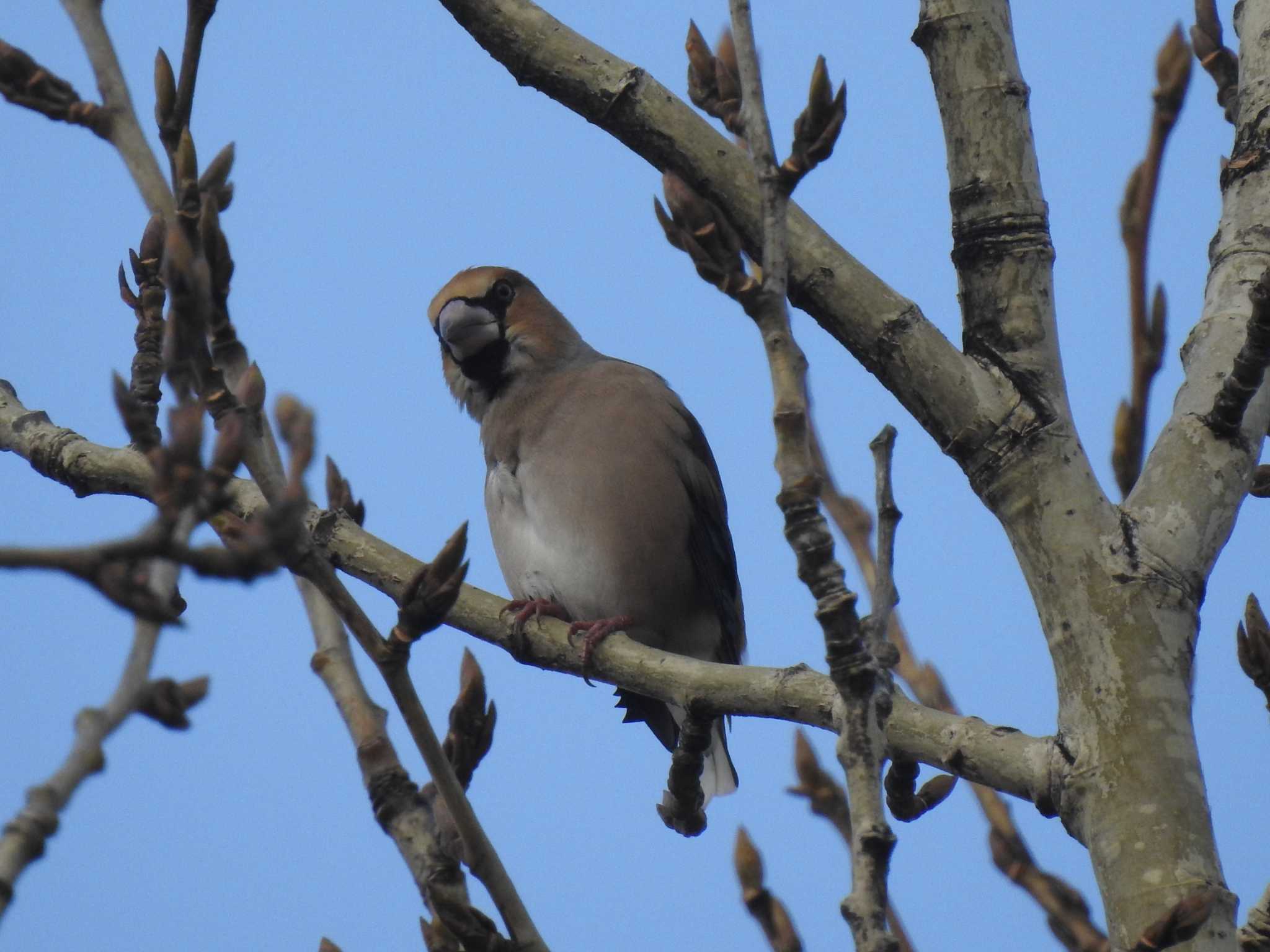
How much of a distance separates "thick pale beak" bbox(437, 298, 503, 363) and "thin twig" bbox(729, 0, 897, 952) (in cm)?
368

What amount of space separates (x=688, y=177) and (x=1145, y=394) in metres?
0.98

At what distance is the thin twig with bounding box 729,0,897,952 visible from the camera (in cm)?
190

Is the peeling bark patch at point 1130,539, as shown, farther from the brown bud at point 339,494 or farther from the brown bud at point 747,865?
the brown bud at point 339,494

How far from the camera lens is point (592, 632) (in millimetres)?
3896

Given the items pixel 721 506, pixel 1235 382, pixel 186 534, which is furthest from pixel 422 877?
pixel 721 506

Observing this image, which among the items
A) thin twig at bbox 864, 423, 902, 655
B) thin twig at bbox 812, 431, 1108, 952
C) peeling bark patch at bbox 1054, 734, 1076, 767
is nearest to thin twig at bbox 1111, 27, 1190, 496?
thin twig at bbox 812, 431, 1108, 952

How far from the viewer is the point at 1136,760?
7.64 ft

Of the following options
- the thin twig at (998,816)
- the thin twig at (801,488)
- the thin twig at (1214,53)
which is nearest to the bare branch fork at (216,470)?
the thin twig at (801,488)

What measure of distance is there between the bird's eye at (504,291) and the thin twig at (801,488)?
387 cm

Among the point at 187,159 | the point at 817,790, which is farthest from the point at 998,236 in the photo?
the point at 187,159

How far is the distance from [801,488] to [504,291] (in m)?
4.06

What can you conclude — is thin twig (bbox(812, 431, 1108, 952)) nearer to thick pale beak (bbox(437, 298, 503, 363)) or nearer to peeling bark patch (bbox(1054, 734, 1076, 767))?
peeling bark patch (bbox(1054, 734, 1076, 767))

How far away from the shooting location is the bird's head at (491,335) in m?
5.61

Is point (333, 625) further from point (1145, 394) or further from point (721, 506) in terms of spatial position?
point (721, 506)
